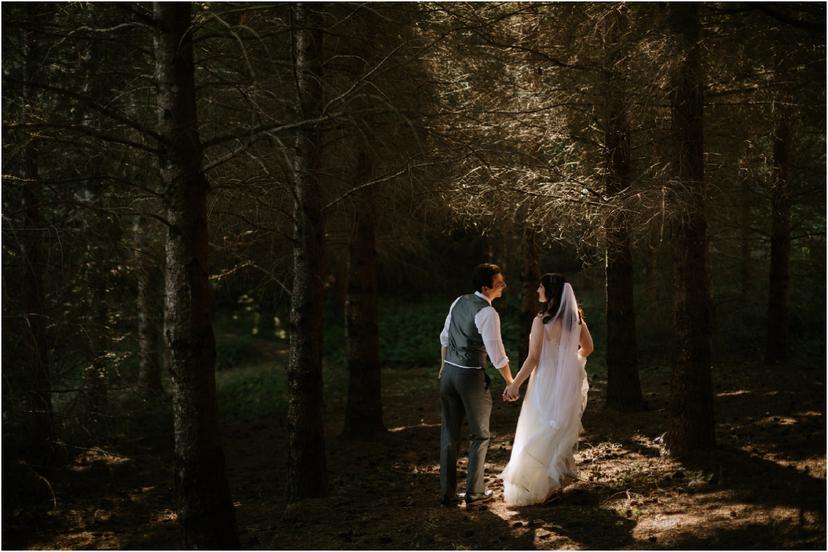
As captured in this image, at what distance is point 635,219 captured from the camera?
7.73 m

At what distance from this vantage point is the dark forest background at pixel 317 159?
6254mm

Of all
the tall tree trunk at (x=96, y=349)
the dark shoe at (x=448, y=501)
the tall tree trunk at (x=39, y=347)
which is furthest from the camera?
the tall tree trunk at (x=96, y=349)

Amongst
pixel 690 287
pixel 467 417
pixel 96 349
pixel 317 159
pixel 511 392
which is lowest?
pixel 467 417

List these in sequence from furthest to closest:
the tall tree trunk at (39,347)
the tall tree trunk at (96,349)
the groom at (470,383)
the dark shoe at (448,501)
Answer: the tall tree trunk at (96,349), the tall tree trunk at (39,347), the dark shoe at (448,501), the groom at (470,383)

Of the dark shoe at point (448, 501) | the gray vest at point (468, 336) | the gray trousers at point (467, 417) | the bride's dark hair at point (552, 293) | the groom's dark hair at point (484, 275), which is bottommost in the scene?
the dark shoe at point (448, 501)

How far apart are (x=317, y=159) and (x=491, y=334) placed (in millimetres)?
2482

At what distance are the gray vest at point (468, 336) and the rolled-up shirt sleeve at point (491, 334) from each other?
0.07m

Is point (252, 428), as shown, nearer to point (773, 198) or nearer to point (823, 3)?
point (773, 198)

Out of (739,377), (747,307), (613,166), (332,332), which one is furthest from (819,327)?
(332,332)

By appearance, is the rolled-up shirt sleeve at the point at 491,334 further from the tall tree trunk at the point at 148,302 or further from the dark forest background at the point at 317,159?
the tall tree trunk at the point at 148,302

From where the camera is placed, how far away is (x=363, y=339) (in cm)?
1161

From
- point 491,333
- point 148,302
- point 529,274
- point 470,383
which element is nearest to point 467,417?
point 470,383

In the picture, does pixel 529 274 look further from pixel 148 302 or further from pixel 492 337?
pixel 492 337

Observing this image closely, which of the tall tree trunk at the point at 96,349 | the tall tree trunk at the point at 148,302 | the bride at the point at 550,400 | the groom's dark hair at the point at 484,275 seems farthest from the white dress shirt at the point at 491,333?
the tall tree trunk at the point at 96,349
